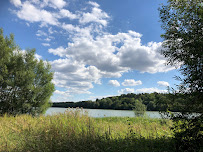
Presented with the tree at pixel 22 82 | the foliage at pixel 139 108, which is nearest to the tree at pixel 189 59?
the tree at pixel 22 82

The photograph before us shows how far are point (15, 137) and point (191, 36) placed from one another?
869 cm

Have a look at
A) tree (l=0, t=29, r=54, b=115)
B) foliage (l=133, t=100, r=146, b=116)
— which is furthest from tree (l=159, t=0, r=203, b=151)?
foliage (l=133, t=100, r=146, b=116)

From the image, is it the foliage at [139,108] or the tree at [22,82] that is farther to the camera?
the foliage at [139,108]

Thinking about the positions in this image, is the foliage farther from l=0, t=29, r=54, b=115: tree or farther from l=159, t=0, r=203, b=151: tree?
l=159, t=0, r=203, b=151: tree

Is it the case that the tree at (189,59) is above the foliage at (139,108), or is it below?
above

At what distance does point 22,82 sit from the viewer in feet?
54.6

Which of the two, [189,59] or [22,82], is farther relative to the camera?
[22,82]

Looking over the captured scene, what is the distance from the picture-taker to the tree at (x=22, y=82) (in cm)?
1662

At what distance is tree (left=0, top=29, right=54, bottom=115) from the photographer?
54.5 ft

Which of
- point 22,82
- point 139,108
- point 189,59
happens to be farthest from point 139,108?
point 189,59

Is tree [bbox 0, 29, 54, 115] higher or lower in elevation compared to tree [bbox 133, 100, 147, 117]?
higher

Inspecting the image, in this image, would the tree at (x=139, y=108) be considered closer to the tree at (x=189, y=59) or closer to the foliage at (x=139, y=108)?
the foliage at (x=139, y=108)

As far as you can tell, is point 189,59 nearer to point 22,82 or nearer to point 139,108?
point 22,82

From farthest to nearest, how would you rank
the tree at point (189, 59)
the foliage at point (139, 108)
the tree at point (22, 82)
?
1. the foliage at point (139, 108)
2. the tree at point (22, 82)
3. the tree at point (189, 59)
